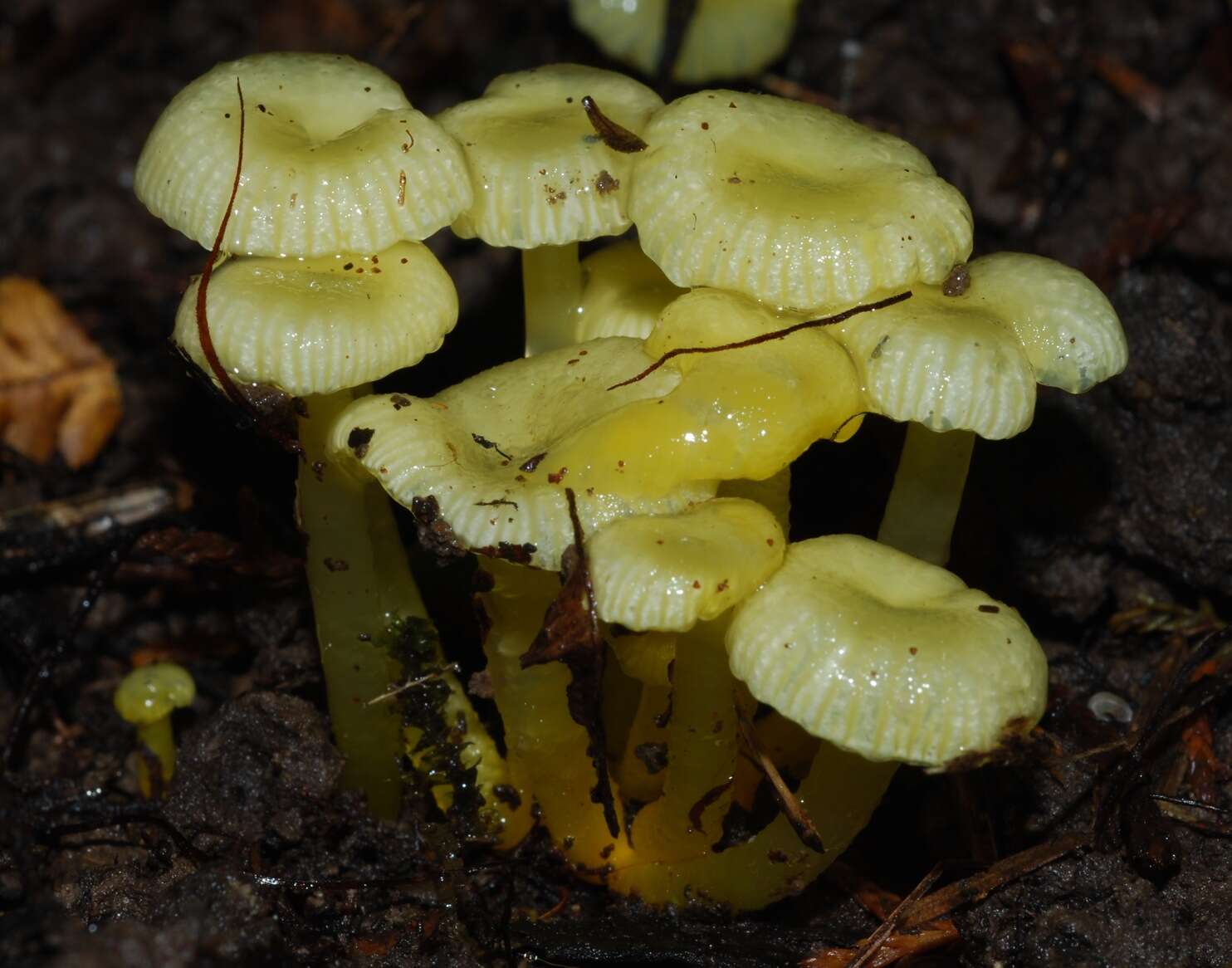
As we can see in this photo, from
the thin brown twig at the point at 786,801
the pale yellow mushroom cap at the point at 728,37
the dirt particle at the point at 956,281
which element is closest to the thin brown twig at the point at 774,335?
the dirt particle at the point at 956,281

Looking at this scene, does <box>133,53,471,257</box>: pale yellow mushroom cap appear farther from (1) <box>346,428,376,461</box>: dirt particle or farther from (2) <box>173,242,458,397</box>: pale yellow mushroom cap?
(1) <box>346,428,376,461</box>: dirt particle

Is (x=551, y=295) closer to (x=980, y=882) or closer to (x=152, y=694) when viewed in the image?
(x=152, y=694)

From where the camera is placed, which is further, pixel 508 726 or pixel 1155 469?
pixel 1155 469

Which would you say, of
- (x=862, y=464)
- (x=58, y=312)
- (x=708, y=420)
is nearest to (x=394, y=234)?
(x=708, y=420)

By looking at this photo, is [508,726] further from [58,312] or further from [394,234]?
[58,312]

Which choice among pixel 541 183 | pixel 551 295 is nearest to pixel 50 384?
pixel 551 295

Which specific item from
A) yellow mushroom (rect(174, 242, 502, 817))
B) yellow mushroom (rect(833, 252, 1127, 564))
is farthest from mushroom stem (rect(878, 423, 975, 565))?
yellow mushroom (rect(174, 242, 502, 817))
